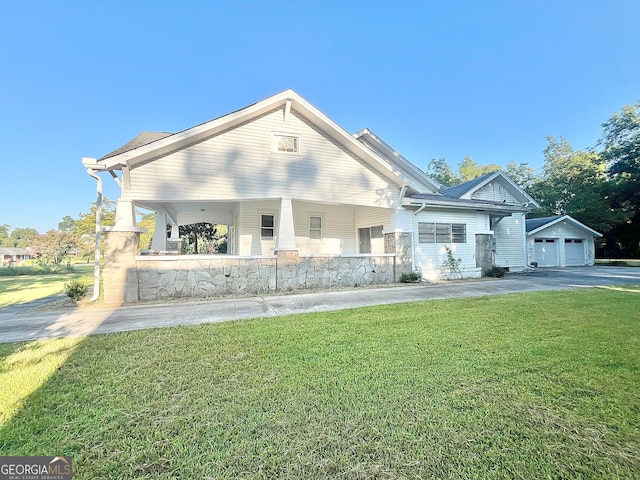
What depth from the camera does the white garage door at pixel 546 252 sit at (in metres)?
20.5

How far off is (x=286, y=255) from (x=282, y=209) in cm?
159

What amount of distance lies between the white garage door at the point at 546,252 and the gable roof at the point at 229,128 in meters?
15.2

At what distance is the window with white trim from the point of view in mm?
12461

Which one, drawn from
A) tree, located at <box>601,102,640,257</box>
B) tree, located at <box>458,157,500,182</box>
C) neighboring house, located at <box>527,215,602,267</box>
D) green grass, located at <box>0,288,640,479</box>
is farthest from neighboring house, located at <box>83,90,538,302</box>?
tree, located at <box>458,157,500,182</box>

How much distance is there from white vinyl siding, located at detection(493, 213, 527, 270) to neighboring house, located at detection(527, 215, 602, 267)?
395 centimetres

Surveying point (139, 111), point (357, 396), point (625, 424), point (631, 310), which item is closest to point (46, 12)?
point (139, 111)

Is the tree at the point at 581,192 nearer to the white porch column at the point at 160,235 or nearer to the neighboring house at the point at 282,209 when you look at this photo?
the neighboring house at the point at 282,209

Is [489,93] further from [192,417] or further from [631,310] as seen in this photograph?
[192,417]

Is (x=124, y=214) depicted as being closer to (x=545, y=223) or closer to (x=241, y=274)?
(x=241, y=274)

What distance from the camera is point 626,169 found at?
1065 inches

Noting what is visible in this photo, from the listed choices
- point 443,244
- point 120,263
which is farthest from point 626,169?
point 120,263

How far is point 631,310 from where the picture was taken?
6.20 meters

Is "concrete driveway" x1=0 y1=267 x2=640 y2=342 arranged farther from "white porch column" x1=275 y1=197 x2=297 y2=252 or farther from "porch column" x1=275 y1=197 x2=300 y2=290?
"white porch column" x1=275 y1=197 x2=297 y2=252

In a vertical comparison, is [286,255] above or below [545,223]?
below
